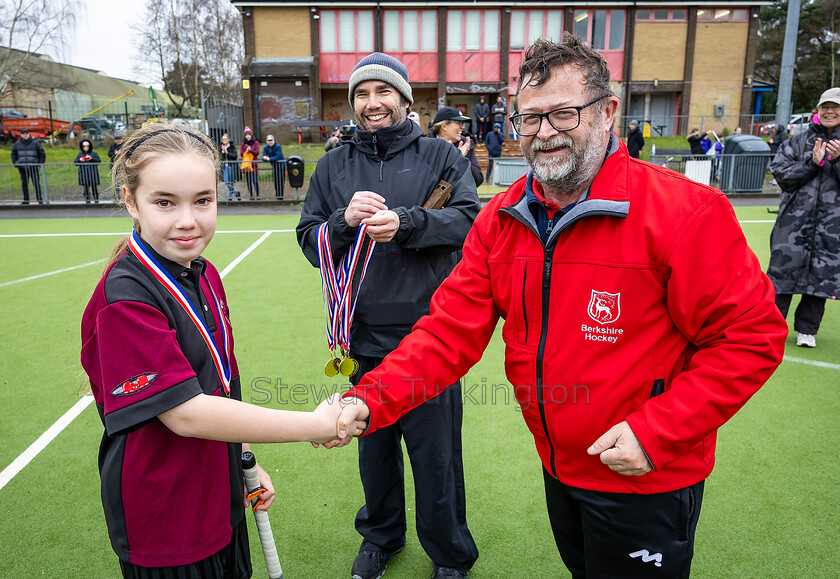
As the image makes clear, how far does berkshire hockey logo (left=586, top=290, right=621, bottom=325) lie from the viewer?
1.93 m

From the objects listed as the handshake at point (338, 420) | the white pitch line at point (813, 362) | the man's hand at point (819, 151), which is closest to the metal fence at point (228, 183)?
the man's hand at point (819, 151)

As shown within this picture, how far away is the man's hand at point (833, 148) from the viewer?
5430 mm

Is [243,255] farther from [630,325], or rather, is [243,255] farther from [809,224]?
[630,325]

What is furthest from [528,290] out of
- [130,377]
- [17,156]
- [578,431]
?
[17,156]

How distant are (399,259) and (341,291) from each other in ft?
1.08

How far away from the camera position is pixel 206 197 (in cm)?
194

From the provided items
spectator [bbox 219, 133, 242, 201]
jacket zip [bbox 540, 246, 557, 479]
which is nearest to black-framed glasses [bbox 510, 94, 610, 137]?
jacket zip [bbox 540, 246, 557, 479]

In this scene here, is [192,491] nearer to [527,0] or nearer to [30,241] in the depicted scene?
[30,241]

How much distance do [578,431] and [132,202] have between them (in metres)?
1.60

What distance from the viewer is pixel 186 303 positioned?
1897 millimetres

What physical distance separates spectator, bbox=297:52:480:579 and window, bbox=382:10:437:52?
3585 cm

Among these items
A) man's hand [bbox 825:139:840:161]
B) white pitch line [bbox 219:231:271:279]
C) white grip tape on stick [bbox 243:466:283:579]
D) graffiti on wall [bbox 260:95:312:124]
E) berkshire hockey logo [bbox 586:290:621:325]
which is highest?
graffiti on wall [bbox 260:95:312:124]

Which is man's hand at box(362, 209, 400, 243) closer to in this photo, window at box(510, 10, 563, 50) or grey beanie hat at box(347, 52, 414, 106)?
grey beanie hat at box(347, 52, 414, 106)

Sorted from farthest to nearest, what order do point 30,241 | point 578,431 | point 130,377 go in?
1. point 30,241
2. point 578,431
3. point 130,377
